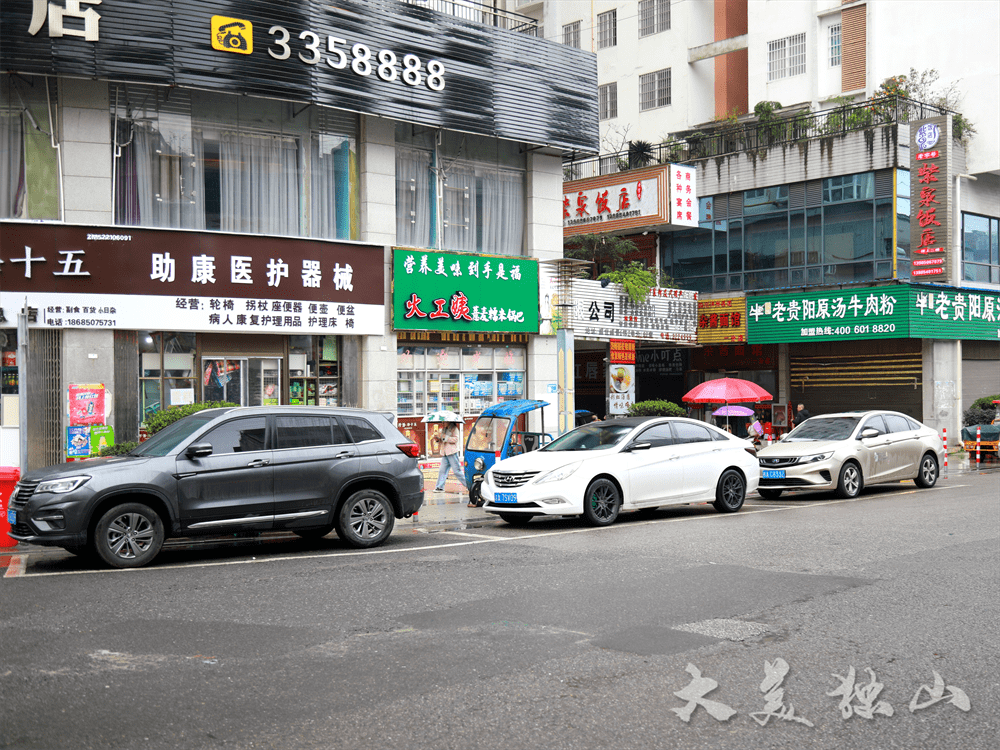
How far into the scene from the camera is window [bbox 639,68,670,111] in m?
39.6

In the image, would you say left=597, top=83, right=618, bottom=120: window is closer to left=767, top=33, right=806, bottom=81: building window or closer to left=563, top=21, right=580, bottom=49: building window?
left=563, top=21, right=580, bottom=49: building window

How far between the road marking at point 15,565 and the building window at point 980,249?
2817 cm

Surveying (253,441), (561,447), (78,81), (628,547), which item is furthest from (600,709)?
(78,81)

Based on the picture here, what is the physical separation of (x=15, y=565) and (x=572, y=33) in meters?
37.4

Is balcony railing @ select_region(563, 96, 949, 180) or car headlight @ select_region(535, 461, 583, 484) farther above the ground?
balcony railing @ select_region(563, 96, 949, 180)

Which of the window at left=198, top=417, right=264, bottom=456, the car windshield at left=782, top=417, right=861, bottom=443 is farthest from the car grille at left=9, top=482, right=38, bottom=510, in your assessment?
the car windshield at left=782, top=417, right=861, bottom=443

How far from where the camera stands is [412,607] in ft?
27.6

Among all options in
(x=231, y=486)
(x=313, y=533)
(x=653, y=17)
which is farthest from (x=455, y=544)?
(x=653, y=17)

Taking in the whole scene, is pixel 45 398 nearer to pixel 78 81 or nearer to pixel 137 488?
pixel 78 81

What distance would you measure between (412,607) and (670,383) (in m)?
28.0

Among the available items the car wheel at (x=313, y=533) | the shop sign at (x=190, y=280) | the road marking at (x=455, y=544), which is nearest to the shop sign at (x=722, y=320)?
the shop sign at (x=190, y=280)

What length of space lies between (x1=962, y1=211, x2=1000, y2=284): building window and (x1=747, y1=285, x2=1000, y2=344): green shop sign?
0.78 m

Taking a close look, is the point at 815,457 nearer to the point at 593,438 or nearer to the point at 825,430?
the point at 825,430

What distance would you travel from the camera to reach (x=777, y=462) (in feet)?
58.6
